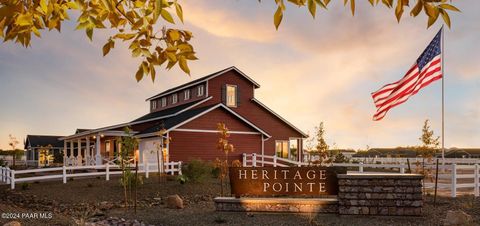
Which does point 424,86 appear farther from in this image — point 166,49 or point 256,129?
point 256,129

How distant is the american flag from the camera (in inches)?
674

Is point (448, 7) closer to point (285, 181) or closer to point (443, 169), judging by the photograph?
point (285, 181)

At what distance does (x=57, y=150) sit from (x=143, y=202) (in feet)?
186

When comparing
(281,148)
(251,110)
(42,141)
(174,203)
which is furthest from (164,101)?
(42,141)

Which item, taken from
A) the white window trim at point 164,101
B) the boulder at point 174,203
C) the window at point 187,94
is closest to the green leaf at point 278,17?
the boulder at point 174,203

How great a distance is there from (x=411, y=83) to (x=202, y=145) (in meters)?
17.0

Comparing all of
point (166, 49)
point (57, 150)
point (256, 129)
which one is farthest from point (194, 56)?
point (57, 150)

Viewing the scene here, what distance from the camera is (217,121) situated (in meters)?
32.1

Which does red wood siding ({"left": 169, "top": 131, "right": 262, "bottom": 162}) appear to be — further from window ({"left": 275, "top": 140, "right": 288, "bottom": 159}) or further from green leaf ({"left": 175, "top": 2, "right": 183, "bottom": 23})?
green leaf ({"left": 175, "top": 2, "right": 183, "bottom": 23})

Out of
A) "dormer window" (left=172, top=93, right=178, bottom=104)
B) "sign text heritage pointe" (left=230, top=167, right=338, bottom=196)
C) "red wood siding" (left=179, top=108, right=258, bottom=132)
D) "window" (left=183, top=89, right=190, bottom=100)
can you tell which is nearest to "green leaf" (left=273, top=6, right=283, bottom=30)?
"sign text heritage pointe" (left=230, top=167, right=338, bottom=196)

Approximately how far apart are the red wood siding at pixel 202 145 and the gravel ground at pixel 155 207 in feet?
24.5

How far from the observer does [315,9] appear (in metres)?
3.93

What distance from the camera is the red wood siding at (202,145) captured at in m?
30.0

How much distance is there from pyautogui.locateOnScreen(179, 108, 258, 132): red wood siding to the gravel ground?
8.53 meters
